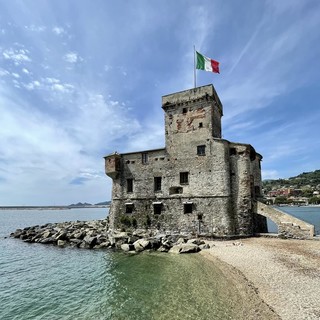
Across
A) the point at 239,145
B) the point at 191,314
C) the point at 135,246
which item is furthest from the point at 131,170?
the point at 191,314

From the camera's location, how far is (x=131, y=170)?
113 ft

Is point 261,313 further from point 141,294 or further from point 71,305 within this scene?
point 71,305

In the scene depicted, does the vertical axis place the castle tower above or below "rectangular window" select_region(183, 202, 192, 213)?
above

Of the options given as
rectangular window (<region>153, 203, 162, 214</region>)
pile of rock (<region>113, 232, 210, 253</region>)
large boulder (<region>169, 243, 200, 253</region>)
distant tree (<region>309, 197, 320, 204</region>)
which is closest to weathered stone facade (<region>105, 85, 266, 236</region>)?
rectangular window (<region>153, 203, 162, 214</region>)

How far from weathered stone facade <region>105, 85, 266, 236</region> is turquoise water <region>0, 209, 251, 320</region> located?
7.85 metres

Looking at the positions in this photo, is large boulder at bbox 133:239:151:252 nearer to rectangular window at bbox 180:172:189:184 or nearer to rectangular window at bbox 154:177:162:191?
rectangular window at bbox 154:177:162:191

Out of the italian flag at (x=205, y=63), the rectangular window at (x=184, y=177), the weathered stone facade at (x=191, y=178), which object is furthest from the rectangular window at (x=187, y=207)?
the italian flag at (x=205, y=63)

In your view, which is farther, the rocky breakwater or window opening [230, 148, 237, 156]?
window opening [230, 148, 237, 156]

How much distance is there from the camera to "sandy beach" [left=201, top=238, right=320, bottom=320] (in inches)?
436

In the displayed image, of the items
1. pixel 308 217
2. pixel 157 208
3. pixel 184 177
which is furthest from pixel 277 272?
pixel 308 217

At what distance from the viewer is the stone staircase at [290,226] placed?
2516 centimetres

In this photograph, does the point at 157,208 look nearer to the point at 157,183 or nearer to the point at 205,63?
the point at 157,183

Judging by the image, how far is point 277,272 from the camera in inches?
621

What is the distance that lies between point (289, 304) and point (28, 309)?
12.1 m
